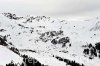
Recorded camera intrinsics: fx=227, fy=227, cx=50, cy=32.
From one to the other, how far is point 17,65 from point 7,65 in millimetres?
12560

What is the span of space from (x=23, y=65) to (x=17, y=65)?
1149 cm

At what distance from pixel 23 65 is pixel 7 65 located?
23.9 m

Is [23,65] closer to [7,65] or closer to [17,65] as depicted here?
[17,65]

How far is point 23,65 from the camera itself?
19975 centimetres

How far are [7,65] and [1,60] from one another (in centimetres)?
2173

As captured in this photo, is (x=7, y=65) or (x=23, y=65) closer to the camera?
(x=7, y=65)

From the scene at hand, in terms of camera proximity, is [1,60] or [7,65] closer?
[7,65]

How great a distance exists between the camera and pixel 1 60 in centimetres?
19800

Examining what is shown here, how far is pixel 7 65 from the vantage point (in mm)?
178250

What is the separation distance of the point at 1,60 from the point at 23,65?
64.3 feet

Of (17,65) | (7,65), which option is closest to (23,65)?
(17,65)

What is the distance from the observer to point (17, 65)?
189 m
